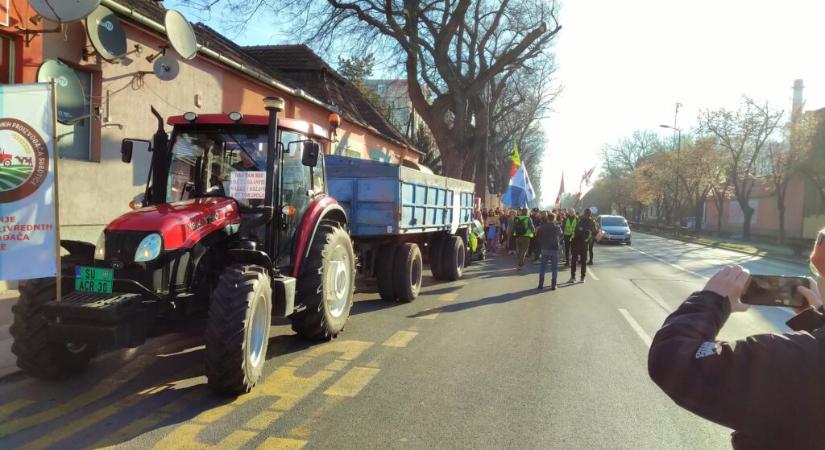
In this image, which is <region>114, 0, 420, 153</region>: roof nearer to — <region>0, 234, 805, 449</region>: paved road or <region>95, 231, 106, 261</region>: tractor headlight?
<region>0, 234, 805, 449</region>: paved road

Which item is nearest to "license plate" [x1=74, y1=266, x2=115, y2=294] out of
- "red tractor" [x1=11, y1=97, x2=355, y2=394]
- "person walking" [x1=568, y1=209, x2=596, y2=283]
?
"red tractor" [x1=11, y1=97, x2=355, y2=394]

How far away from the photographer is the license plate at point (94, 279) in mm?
4605

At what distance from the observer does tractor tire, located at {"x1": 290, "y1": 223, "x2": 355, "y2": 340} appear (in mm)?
6199

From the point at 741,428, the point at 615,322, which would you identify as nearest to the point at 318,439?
the point at 741,428

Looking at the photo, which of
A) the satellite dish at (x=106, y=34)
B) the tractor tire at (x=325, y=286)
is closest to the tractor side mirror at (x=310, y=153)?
the tractor tire at (x=325, y=286)

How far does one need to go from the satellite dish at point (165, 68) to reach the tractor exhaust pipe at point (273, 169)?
561 centimetres

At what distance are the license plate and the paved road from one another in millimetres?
917

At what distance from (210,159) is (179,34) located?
16.1ft

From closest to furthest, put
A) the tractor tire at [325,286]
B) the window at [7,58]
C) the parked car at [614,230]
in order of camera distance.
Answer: the tractor tire at [325,286], the window at [7,58], the parked car at [614,230]

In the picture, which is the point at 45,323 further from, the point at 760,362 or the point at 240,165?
the point at 760,362

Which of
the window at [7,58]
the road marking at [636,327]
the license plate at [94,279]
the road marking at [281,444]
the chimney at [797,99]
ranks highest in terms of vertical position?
the chimney at [797,99]

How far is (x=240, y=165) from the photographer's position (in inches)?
229

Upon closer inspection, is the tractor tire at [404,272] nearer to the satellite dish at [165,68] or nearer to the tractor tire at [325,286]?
the tractor tire at [325,286]

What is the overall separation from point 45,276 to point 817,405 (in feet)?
17.1
